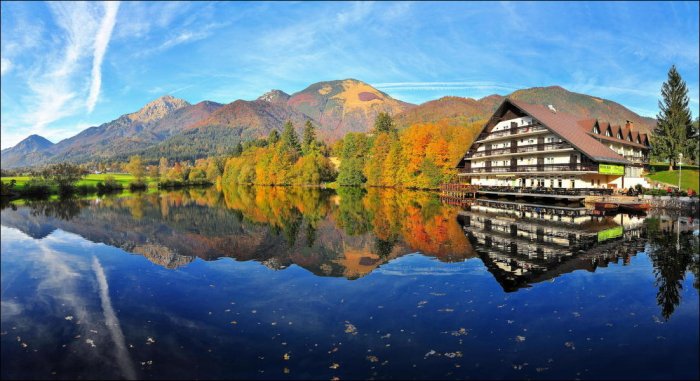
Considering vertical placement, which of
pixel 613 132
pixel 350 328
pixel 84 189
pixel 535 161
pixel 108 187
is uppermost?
pixel 613 132

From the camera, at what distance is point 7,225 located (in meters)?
33.8

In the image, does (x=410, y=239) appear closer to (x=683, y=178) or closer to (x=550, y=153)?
(x=550, y=153)

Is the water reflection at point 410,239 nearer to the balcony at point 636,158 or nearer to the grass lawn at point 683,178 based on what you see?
the grass lawn at point 683,178

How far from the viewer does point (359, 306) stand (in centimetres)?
1283

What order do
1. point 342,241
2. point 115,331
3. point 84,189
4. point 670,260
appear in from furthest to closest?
point 84,189
point 342,241
point 670,260
point 115,331

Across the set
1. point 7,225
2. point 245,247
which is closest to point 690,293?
point 245,247

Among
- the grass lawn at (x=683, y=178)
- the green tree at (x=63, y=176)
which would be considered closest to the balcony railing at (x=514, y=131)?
the grass lawn at (x=683, y=178)

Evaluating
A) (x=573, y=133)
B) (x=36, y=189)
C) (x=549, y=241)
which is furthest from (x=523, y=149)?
(x=36, y=189)

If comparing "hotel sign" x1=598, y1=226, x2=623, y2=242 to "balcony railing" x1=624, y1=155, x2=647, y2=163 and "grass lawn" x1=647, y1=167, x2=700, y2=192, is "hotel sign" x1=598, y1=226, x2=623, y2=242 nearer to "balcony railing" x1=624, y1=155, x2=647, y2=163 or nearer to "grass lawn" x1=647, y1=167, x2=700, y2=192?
"grass lawn" x1=647, y1=167, x2=700, y2=192

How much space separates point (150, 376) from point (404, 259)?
1317 centimetres

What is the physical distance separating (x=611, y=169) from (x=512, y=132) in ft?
46.4

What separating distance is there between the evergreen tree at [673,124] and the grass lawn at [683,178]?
169 inches

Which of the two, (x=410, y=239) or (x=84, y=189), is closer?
(x=410, y=239)

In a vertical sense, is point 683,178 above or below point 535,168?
below
